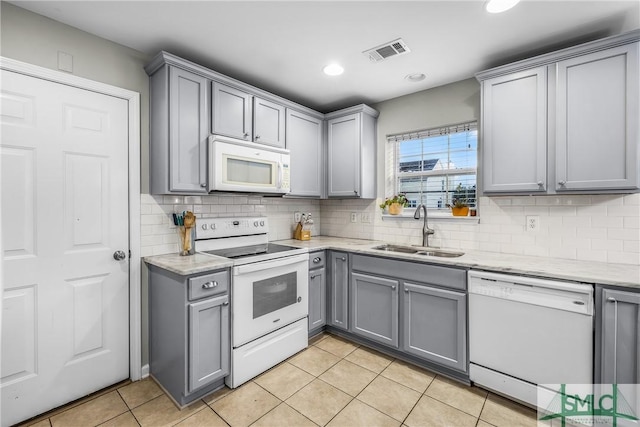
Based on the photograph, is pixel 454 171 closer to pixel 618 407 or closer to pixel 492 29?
pixel 492 29

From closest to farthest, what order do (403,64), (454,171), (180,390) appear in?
(180,390)
(403,64)
(454,171)

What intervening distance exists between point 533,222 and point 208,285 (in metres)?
2.55

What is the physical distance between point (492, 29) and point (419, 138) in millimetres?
1258

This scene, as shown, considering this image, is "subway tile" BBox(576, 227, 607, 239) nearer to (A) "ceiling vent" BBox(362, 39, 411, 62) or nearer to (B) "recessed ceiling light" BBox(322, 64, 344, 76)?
(A) "ceiling vent" BBox(362, 39, 411, 62)

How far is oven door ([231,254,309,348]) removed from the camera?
2.16m

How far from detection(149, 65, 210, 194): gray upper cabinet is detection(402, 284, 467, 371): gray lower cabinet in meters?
1.91

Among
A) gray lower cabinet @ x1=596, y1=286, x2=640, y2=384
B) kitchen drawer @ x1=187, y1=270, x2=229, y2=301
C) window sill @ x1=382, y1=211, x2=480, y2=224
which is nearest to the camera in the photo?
gray lower cabinet @ x1=596, y1=286, x2=640, y2=384

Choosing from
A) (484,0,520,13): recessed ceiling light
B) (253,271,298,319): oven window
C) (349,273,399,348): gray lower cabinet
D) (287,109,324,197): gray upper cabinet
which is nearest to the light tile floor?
(349,273,399,348): gray lower cabinet

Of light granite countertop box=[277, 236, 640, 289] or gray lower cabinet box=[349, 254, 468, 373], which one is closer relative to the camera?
light granite countertop box=[277, 236, 640, 289]

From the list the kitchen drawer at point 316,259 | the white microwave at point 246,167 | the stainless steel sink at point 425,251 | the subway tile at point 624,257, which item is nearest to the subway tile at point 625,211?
the subway tile at point 624,257

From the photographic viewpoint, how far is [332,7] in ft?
5.80

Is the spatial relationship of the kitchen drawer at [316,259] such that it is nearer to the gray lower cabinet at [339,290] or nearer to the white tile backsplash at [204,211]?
the gray lower cabinet at [339,290]

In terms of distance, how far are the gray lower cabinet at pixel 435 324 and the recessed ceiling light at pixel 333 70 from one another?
1.89 meters

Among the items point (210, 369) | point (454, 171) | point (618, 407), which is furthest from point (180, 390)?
point (454, 171)
